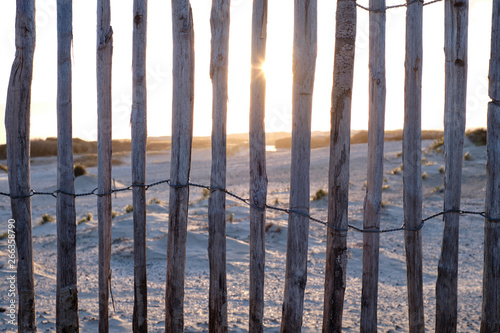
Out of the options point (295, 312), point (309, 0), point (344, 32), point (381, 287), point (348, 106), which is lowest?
point (381, 287)

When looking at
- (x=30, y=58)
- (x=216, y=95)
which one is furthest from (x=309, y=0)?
(x=30, y=58)

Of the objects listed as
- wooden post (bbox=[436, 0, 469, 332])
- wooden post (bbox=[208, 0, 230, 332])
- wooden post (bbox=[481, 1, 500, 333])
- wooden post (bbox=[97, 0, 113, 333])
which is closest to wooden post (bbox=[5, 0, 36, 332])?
wooden post (bbox=[97, 0, 113, 333])

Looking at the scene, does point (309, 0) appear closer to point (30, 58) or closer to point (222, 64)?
point (222, 64)

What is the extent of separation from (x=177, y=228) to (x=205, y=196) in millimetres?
8374

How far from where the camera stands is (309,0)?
9.01 ft

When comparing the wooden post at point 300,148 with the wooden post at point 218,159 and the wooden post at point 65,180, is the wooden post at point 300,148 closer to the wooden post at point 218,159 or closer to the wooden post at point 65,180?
the wooden post at point 218,159

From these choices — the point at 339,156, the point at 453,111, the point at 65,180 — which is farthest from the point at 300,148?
the point at 65,180

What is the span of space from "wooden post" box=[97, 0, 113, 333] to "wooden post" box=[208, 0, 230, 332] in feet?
2.49

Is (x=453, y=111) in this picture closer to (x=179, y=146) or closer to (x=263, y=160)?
(x=263, y=160)

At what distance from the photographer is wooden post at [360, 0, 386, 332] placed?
2.87 metres

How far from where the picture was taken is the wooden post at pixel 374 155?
2.87 metres

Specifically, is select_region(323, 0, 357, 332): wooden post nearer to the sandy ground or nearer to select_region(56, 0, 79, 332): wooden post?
the sandy ground

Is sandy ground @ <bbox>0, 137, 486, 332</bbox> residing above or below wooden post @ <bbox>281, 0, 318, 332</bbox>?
below

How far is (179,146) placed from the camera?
2.97 meters
